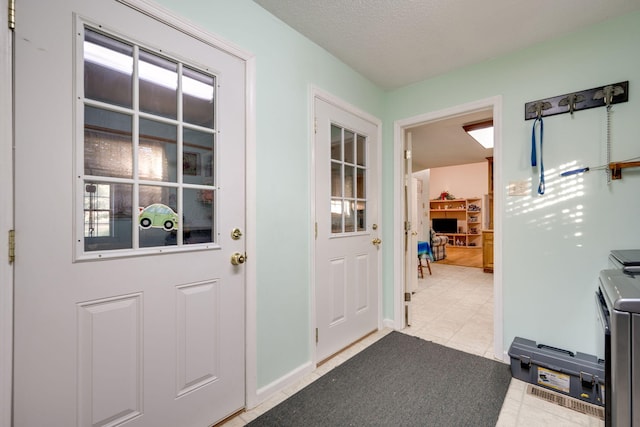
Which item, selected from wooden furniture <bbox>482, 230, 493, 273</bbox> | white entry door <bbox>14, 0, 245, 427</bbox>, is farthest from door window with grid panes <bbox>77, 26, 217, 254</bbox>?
wooden furniture <bbox>482, 230, 493, 273</bbox>

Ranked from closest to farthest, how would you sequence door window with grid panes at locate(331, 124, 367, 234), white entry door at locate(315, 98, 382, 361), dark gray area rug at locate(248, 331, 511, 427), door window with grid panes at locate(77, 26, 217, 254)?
door window with grid panes at locate(77, 26, 217, 254), dark gray area rug at locate(248, 331, 511, 427), white entry door at locate(315, 98, 382, 361), door window with grid panes at locate(331, 124, 367, 234)

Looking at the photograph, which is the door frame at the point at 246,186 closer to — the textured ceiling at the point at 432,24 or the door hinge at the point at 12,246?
the door hinge at the point at 12,246

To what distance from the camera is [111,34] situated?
116cm

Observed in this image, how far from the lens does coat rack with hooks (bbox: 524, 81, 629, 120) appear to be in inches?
69.9

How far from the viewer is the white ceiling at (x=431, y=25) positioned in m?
1.68

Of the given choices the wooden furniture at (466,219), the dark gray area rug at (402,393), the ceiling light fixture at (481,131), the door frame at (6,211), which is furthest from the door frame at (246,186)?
the wooden furniture at (466,219)

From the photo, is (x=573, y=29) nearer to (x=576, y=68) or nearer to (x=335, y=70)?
(x=576, y=68)

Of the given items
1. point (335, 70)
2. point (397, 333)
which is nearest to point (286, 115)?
point (335, 70)

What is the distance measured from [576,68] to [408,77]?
1172mm

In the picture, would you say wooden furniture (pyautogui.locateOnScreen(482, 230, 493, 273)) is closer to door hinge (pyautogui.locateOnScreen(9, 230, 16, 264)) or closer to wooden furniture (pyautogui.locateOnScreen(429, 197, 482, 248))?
wooden furniture (pyautogui.locateOnScreen(429, 197, 482, 248))

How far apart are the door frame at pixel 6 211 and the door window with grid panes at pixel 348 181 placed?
68.8 inches

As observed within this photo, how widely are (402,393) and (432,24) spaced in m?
2.39

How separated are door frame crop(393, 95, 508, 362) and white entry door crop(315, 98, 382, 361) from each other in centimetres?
20

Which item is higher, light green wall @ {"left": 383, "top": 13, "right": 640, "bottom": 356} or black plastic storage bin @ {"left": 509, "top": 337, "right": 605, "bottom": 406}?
light green wall @ {"left": 383, "top": 13, "right": 640, "bottom": 356}
